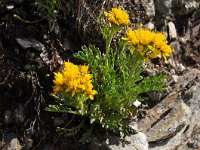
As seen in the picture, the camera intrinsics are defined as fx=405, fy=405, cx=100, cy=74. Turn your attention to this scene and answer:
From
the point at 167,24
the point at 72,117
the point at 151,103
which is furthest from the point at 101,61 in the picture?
the point at 167,24

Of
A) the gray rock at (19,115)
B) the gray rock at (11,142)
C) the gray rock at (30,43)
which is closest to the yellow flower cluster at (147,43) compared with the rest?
the gray rock at (30,43)

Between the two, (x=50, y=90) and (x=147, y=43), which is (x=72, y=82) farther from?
(x=50, y=90)

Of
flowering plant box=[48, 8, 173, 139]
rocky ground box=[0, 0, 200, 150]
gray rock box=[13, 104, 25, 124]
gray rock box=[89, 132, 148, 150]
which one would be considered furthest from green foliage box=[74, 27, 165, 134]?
gray rock box=[13, 104, 25, 124]

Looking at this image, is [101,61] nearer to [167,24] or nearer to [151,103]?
[151,103]

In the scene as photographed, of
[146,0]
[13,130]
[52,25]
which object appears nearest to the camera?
[13,130]

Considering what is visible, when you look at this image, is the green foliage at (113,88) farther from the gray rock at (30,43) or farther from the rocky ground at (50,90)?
the gray rock at (30,43)

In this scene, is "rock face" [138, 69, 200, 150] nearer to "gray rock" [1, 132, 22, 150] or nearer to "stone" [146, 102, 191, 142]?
"stone" [146, 102, 191, 142]

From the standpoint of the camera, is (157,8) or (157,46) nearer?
(157,46)

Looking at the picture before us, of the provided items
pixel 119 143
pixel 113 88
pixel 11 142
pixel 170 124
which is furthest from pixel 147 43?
pixel 11 142
